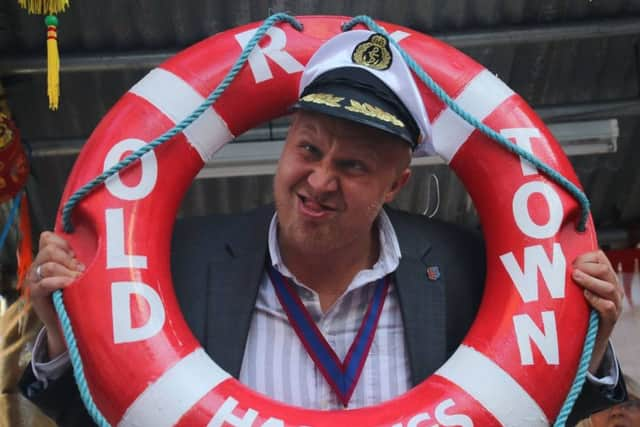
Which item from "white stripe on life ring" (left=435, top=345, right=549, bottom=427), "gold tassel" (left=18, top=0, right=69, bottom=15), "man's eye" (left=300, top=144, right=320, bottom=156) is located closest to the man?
"man's eye" (left=300, top=144, right=320, bottom=156)

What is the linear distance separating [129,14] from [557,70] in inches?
50.9

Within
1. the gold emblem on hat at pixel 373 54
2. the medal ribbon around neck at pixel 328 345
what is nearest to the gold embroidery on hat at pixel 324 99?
the gold emblem on hat at pixel 373 54

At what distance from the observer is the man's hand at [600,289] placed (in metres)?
1.52

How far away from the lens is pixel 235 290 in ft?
5.28

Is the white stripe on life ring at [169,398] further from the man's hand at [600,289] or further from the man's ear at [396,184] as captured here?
the man's hand at [600,289]

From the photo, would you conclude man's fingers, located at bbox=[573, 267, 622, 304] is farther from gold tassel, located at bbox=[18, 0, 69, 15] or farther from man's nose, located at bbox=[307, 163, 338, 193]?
gold tassel, located at bbox=[18, 0, 69, 15]

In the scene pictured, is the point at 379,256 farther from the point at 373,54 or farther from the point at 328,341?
the point at 373,54

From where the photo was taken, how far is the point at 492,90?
1.70 m

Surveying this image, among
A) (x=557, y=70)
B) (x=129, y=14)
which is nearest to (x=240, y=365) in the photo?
(x=129, y=14)

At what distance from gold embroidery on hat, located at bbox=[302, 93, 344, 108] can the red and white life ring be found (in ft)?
0.62

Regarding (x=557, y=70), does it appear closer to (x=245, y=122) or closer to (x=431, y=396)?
(x=245, y=122)

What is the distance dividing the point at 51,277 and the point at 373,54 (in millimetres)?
687

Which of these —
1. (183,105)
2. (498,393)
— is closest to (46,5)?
(183,105)

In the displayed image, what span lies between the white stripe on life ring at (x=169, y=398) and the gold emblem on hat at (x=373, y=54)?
2.04 feet
